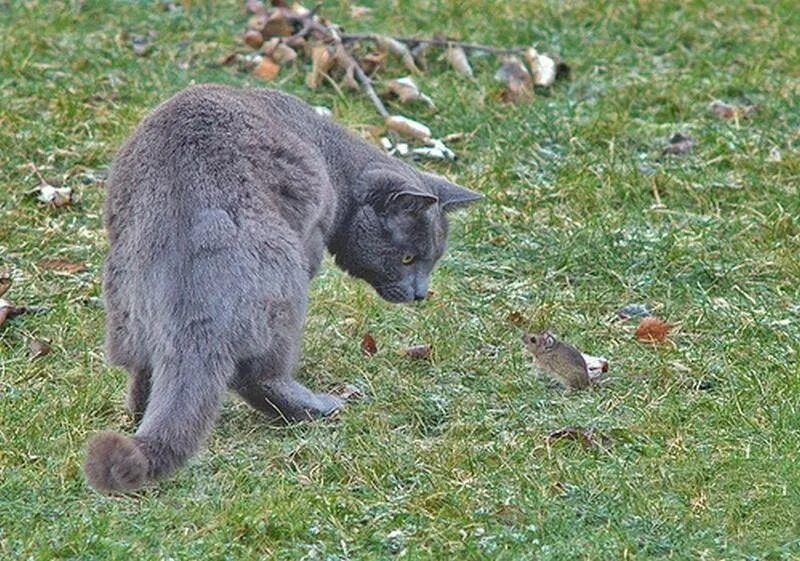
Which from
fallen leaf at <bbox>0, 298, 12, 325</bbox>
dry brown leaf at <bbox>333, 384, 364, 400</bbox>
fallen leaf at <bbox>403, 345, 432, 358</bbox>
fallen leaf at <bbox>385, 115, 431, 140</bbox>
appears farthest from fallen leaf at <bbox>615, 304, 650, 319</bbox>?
fallen leaf at <bbox>0, 298, 12, 325</bbox>

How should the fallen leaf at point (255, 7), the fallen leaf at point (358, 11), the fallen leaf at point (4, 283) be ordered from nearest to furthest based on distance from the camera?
the fallen leaf at point (4, 283) → the fallen leaf at point (255, 7) → the fallen leaf at point (358, 11)

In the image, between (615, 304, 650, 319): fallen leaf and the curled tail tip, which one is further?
(615, 304, 650, 319): fallen leaf

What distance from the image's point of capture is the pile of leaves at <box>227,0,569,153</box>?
7676mm

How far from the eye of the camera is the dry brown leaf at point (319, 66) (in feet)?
25.3

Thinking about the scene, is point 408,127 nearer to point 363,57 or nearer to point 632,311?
point 363,57

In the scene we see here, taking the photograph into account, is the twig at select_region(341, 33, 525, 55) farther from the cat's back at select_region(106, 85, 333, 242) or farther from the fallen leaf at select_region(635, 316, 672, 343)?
the cat's back at select_region(106, 85, 333, 242)

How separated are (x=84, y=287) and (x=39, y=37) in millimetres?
2483

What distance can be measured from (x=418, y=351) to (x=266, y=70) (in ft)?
9.03

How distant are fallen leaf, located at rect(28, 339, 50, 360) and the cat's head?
103 centimetres

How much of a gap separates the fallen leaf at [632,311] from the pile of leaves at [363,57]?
184cm

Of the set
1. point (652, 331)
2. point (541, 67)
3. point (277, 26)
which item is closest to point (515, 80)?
point (541, 67)

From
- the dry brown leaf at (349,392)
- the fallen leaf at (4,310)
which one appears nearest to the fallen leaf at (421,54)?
the fallen leaf at (4,310)

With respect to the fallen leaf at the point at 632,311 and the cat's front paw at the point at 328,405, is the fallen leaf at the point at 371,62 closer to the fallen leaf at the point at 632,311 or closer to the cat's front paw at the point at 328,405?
the fallen leaf at the point at 632,311

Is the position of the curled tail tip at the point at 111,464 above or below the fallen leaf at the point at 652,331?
above
